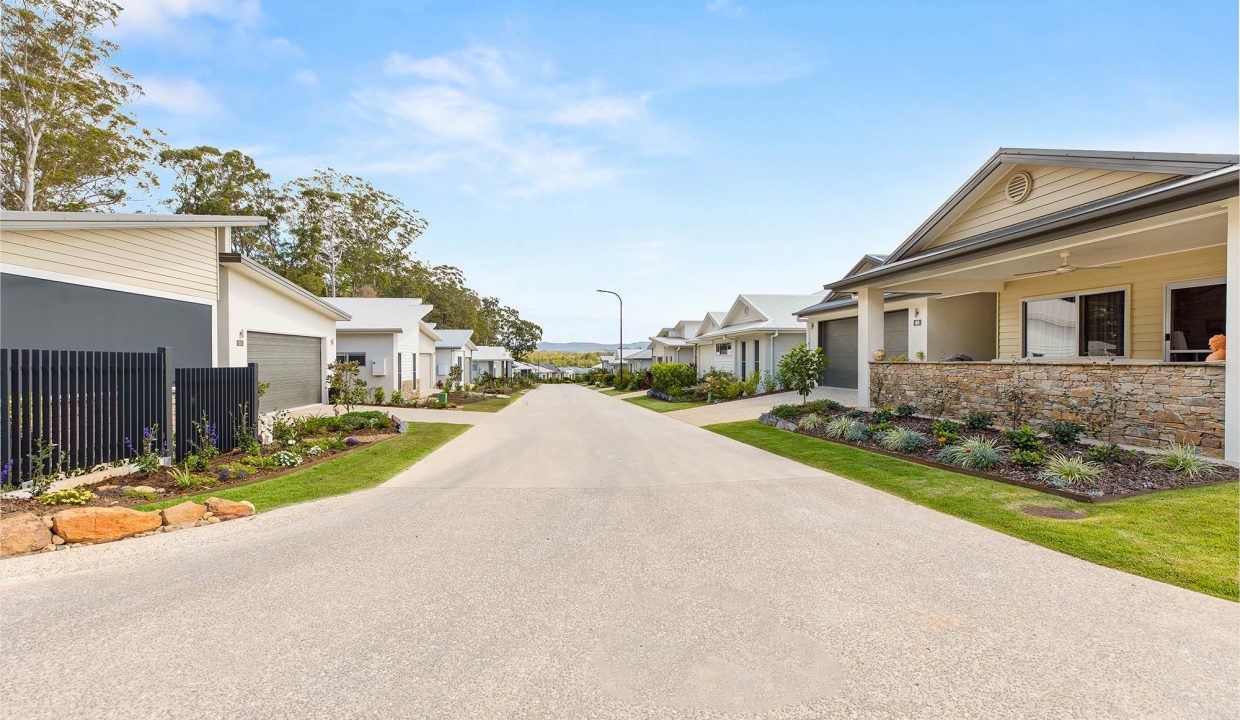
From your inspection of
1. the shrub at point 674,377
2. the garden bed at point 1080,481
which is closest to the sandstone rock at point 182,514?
the garden bed at point 1080,481

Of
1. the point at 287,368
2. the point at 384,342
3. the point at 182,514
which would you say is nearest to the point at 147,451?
the point at 182,514

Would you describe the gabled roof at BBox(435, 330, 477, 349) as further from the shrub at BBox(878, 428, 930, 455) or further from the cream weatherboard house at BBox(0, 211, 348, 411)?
the shrub at BBox(878, 428, 930, 455)

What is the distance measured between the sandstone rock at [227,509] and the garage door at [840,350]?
675 inches

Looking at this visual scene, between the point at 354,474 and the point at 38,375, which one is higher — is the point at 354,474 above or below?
below

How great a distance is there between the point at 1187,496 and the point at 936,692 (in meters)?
5.47

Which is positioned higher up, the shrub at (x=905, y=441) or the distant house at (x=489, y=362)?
the distant house at (x=489, y=362)

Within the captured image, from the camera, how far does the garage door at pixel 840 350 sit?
19.4 m

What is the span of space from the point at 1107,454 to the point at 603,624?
7.77 metres

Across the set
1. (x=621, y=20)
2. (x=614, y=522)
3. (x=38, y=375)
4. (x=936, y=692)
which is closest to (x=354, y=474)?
(x=38, y=375)

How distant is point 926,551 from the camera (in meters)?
4.73

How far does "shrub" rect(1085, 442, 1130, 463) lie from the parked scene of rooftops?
0.06 meters

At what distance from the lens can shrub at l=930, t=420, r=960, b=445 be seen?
8.97 meters

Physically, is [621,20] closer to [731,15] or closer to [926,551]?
[731,15]

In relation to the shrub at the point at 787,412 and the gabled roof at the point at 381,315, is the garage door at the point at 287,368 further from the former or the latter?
the shrub at the point at 787,412
